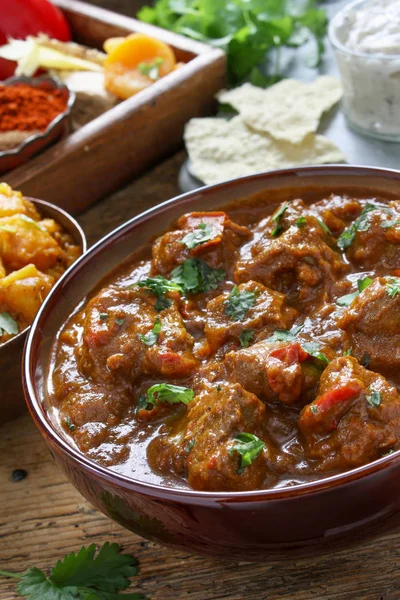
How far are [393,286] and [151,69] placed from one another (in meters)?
2.89

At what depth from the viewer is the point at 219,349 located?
2.55m

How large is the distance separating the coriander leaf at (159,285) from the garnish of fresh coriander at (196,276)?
3cm

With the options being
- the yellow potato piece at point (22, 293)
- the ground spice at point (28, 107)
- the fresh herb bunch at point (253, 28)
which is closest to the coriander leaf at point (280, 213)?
the yellow potato piece at point (22, 293)

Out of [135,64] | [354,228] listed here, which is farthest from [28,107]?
[354,228]

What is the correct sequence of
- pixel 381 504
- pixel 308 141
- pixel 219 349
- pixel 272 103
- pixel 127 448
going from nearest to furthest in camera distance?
1. pixel 381 504
2. pixel 127 448
3. pixel 219 349
4. pixel 308 141
5. pixel 272 103

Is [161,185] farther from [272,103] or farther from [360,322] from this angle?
[360,322]

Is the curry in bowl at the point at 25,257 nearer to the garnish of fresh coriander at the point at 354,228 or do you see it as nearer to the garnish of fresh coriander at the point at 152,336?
the garnish of fresh coriander at the point at 152,336

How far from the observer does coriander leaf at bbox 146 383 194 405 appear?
2.39 m

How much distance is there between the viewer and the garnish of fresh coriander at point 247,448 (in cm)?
210

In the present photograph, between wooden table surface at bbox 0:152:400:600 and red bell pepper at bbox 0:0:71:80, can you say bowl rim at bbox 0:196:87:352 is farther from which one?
red bell pepper at bbox 0:0:71:80

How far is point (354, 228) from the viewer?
2787 mm

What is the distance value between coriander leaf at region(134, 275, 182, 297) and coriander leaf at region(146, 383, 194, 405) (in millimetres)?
431

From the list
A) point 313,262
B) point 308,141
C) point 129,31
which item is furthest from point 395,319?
point 129,31

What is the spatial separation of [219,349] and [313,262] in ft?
1.49
